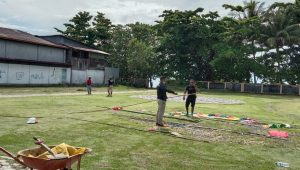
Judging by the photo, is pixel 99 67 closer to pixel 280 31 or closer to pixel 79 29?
pixel 79 29

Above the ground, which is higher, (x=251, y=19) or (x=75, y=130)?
(x=251, y=19)

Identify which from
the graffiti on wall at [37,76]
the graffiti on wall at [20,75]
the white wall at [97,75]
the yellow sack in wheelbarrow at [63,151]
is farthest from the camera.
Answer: the white wall at [97,75]

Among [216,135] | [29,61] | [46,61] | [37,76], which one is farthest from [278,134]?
[46,61]

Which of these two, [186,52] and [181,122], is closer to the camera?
[181,122]

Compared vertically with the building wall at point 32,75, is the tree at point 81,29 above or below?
above

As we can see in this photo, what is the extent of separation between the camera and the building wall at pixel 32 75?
147ft

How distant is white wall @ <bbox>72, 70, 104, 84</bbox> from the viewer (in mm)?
57500

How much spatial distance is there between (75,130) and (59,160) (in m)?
7.99

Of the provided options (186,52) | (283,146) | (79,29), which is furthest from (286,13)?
(283,146)

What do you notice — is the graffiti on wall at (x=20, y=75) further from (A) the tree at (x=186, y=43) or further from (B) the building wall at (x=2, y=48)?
(A) the tree at (x=186, y=43)

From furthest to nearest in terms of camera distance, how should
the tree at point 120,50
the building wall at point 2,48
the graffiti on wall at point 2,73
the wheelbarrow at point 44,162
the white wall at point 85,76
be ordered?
the tree at point 120,50 → the white wall at point 85,76 → the building wall at point 2,48 → the graffiti on wall at point 2,73 → the wheelbarrow at point 44,162

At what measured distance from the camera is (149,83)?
67438 mm

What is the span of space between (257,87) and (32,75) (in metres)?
31.7

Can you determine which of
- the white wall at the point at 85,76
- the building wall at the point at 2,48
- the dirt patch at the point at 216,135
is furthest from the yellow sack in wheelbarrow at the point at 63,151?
the white wall at the point at 85,76
